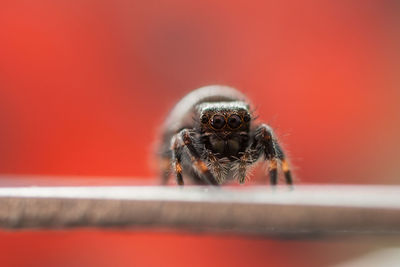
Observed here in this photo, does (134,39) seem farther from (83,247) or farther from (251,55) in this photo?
(83,247)

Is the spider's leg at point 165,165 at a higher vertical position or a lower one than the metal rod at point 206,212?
lower

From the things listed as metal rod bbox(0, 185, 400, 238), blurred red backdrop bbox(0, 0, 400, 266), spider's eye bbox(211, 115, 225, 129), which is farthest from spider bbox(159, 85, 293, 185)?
blurred red backdrop bbox(0, 0, 400, 266)

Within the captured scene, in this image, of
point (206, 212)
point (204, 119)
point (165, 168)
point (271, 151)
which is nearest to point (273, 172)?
point (271, 151)

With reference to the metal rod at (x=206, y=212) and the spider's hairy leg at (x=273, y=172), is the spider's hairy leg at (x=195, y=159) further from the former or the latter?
the metal rod at (x=206, y=212)

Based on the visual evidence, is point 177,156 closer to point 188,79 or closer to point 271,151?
point 271,151

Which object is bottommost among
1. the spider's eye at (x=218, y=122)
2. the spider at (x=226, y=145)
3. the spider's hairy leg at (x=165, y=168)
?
the spider's hairy leg at (x=165, y=168)

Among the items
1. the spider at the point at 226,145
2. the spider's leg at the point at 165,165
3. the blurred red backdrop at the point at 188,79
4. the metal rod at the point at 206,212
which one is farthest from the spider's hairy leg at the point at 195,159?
the blurred red backdrop at the point at 188,79

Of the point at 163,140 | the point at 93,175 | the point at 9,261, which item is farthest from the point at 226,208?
the point at 93,175

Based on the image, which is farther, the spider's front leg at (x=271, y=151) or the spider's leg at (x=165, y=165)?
the spider's leg at (x=165, y=165)

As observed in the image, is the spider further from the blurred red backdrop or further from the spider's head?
the blurred red backdrop
